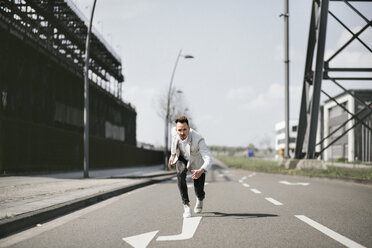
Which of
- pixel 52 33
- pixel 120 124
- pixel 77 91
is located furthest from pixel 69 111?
pixel 120 124

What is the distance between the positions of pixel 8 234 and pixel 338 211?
17.2 feet

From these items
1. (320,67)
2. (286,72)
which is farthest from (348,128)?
(320,67)

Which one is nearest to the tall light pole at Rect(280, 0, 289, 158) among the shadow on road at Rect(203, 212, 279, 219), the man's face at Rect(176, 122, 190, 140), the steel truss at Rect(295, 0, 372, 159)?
the steel truss at Rect(295, 0, 372, 159)

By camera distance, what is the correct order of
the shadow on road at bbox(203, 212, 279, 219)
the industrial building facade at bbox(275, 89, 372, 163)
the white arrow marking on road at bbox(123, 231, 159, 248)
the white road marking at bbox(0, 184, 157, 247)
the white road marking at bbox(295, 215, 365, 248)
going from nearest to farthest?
the white road marking at bbox(295, 215, 365, 248) → the white arrow marking on road at bbox(123, 231, 159, 248) → the white road marking at bbox(0, 184, 157, 247) → the shadow on road at bbox(203, 212, 279, 219) → the industrial building facade at bbox(275, 89, 372, 163)

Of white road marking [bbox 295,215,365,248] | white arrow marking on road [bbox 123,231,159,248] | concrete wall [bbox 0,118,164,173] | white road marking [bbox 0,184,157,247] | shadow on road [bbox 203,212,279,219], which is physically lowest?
white road marking [bbox 0,184,157,247]

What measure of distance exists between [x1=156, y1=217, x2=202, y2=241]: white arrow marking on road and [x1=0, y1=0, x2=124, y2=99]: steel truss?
563 inches

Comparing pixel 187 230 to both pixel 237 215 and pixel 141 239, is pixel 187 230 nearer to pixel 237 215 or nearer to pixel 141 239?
pixel 141 239

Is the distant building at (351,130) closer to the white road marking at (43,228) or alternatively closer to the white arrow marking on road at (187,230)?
the white road marking at (43,228)

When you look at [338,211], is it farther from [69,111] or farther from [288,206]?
[69,111]

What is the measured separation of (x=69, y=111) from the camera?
1032 inches

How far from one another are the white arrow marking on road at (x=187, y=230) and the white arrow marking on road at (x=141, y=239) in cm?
14

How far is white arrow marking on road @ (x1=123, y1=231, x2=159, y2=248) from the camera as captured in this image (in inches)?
175

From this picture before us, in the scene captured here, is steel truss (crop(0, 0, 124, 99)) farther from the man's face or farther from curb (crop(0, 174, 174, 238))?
the man's face

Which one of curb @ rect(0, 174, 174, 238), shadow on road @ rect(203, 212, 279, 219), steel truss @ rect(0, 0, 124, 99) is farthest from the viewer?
steel truss @ rect(0, 0, 124, 99)
